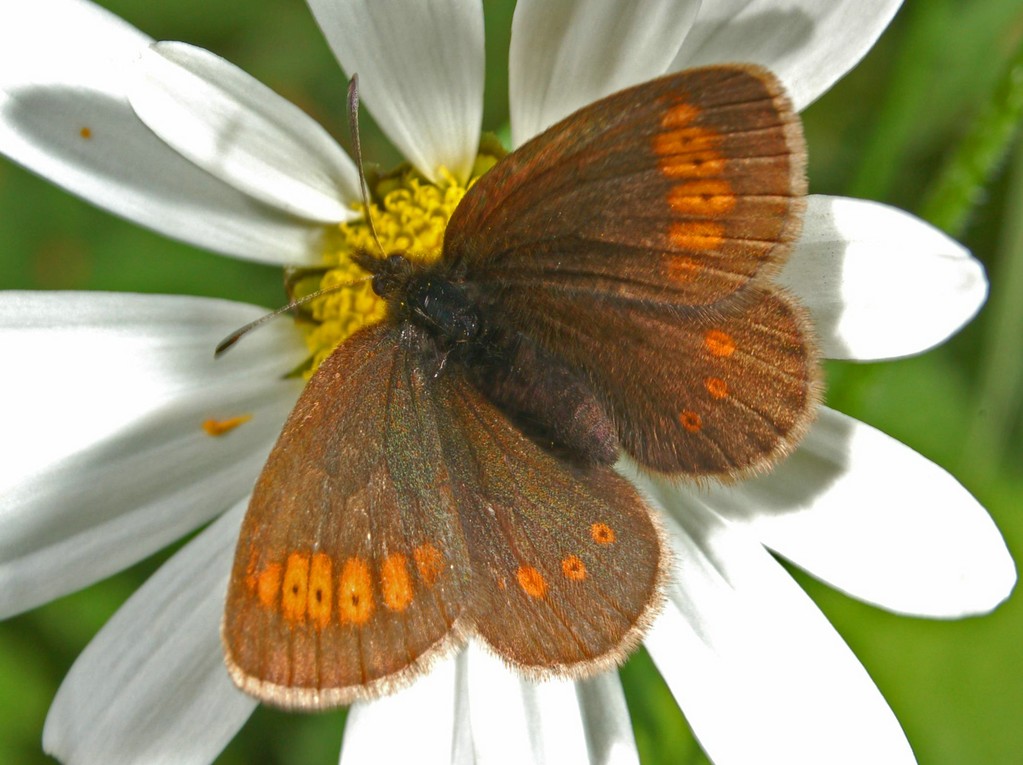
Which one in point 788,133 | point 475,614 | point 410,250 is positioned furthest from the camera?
point 410,250

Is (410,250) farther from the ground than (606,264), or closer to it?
closer to it

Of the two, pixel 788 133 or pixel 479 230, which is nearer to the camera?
pixel 788 133

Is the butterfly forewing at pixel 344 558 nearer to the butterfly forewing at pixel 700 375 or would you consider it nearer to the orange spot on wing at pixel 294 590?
the orange spot on wing at pixel 294 590

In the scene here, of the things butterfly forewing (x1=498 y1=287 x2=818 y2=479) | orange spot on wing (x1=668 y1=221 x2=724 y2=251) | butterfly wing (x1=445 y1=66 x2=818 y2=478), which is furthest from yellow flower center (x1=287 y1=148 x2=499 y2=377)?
orange spot on wing (x1=668 y1=221 x2=724 y2=251)

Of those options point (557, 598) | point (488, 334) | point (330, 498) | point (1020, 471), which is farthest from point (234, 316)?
point (1020, 471)

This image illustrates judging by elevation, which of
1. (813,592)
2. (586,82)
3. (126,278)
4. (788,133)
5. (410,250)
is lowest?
(126,278)

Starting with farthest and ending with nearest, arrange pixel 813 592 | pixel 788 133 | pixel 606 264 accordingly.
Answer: pixel 813 592 < pixel 606 264 < pixel 788 133

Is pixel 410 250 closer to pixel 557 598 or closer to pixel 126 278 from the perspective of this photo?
pixel 557 598

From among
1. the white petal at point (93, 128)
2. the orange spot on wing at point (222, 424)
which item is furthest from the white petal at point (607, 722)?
the white petal at point (93, 128)
